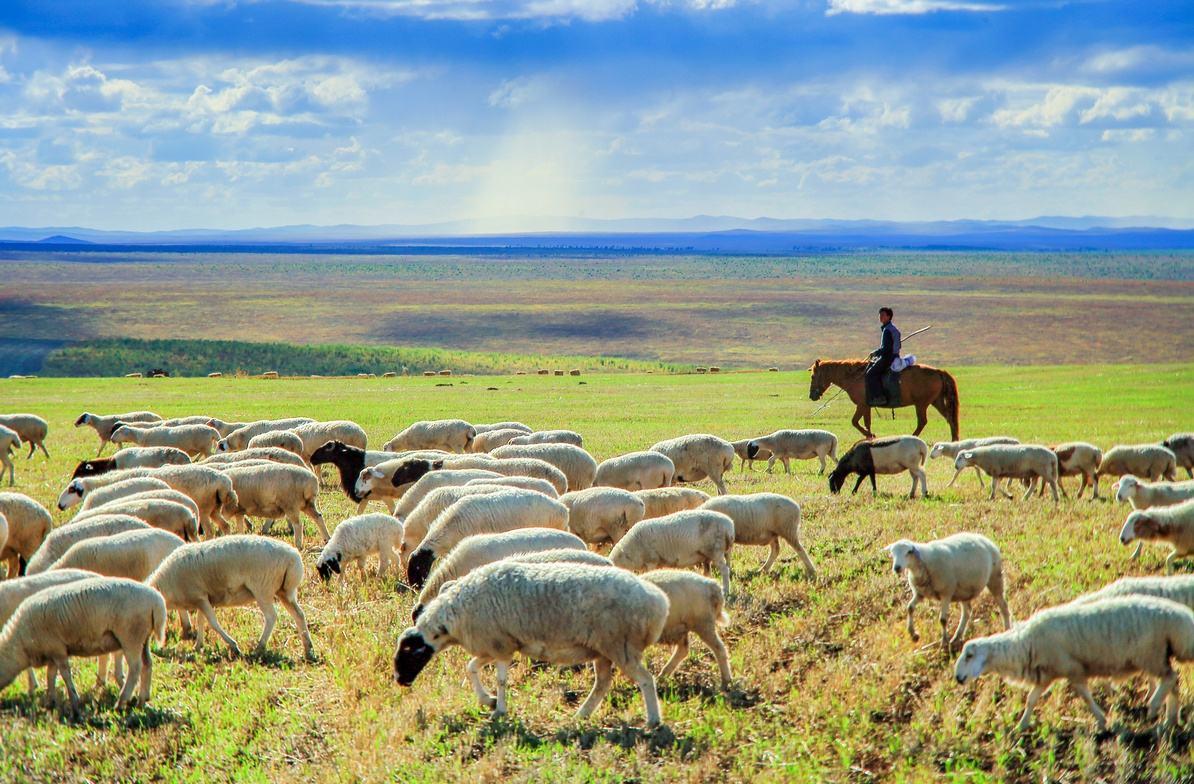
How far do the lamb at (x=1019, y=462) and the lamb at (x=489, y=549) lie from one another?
7991 millimetres

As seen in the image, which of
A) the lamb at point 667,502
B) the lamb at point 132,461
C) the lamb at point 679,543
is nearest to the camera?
the lamb at point 679,543

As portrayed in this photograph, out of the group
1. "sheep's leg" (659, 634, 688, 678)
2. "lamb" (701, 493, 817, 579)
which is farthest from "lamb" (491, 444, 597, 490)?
"sheep's leg" (659, 634, 688, 678)

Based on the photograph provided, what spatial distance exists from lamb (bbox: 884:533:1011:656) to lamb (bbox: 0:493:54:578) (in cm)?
951

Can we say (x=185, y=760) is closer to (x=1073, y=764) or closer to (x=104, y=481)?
(x=1073, y=764)

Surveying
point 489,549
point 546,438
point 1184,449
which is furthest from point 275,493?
point 1184,449

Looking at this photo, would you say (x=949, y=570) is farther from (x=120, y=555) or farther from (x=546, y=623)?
(x=120, y=555)

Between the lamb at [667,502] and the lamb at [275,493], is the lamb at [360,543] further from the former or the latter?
the lamb at [667,502]

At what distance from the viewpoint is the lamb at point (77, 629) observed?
834 cm

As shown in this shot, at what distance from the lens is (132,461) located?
18.1 meters

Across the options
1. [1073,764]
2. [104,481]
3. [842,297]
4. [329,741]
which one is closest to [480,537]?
[329,741]

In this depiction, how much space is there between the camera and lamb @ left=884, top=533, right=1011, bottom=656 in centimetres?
900

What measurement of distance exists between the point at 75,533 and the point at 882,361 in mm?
17993

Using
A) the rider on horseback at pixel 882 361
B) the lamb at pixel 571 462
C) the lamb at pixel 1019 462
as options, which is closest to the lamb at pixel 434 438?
the lamb at pixel 571 462

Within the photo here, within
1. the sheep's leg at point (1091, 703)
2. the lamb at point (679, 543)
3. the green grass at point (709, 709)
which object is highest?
the lamb at point (679, 543)
